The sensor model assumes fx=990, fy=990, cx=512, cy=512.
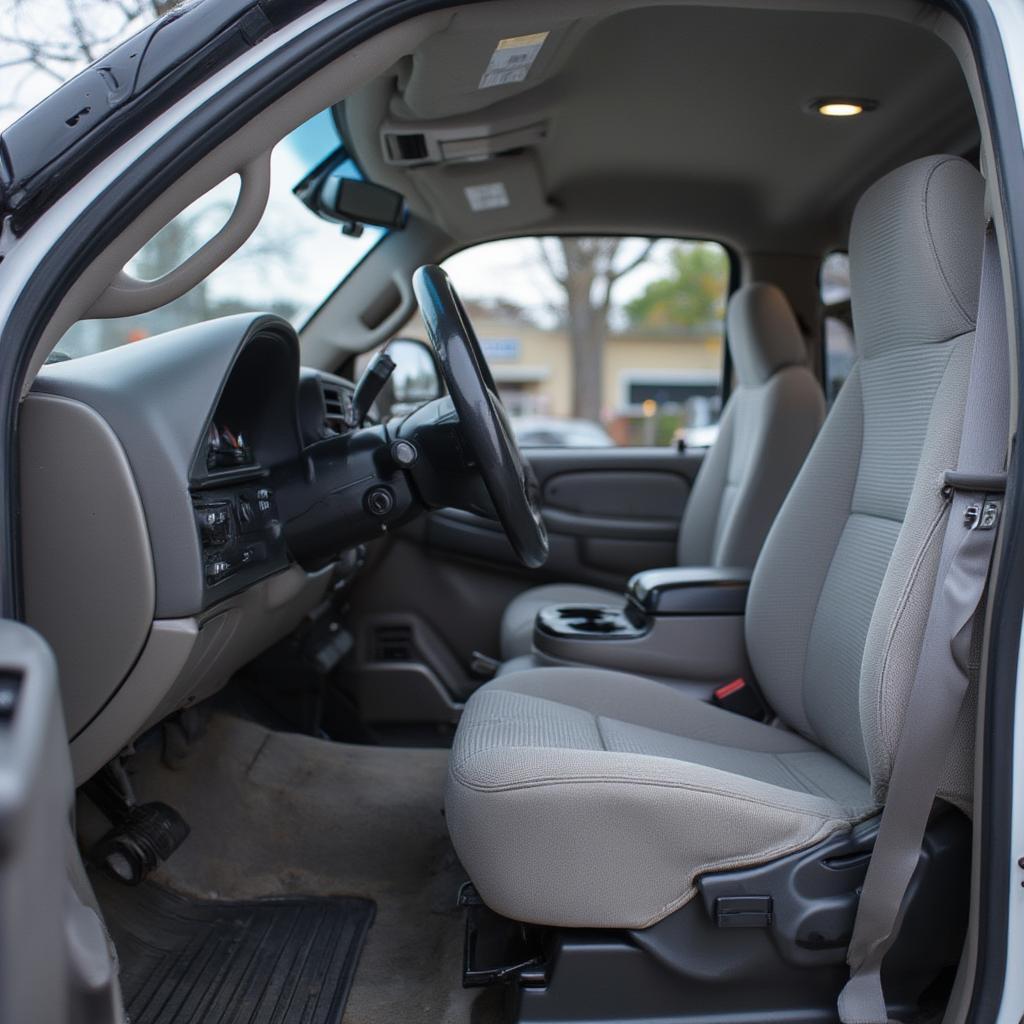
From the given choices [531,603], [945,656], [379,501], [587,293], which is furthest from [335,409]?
[587,293]

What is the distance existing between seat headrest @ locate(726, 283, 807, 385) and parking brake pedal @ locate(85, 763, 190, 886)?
1.94 metres

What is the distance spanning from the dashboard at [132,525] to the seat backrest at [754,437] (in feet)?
4.82

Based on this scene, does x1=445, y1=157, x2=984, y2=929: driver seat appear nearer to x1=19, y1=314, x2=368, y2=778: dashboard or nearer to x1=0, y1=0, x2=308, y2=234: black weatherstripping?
x1=19, y1=314, x2=368, y2=778: dashboard

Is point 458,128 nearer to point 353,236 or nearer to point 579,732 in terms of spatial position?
point 353,236

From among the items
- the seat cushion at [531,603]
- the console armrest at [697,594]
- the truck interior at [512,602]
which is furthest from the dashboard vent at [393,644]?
the console armrest at [697,594]

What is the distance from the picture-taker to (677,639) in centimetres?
217

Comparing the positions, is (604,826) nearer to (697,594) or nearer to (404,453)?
(404,453)

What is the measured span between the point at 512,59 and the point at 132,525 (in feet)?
3.53

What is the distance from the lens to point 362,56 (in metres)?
1.23

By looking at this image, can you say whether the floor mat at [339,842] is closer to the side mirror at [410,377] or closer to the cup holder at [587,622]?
the cup holder at [587,622]

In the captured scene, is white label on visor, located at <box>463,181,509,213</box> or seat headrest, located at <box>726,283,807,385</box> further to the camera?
seat headrest, located at <box>726,283,807,385</box>

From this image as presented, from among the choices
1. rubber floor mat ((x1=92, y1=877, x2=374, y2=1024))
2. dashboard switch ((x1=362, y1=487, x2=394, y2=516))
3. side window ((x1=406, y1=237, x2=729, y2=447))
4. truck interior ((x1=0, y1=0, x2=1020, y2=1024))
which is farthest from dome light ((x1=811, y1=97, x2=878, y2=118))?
rubber floor mat ((x1=92, y1=877, x2=374, y2=1024))

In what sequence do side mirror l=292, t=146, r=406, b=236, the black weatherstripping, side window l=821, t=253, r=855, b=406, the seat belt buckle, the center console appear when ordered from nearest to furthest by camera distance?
the black weatherstripping
the seat belt buckle
the center console
side mirror l=292, t=146, r=406, b=236
side window l=821, t=253, r=855, b=406

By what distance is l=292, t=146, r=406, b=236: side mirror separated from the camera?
237cm
